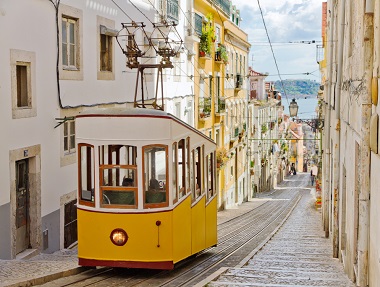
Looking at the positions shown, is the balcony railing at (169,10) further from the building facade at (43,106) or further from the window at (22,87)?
the window at (22,87)

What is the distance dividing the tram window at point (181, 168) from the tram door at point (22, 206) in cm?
352

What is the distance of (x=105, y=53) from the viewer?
17.8 metres

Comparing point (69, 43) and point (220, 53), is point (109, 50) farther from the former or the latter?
point (220, 53)

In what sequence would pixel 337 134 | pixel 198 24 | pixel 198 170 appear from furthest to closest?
1. pixel 198 24
2. pixel 337 134
3. pixel 198 170

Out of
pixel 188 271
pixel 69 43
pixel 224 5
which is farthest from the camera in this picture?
pixel 224 5

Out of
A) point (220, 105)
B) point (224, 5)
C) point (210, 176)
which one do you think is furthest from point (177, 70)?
point (210, 176)

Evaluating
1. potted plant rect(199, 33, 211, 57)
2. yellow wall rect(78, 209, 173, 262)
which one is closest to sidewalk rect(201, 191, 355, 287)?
yellow wall rect(78, 209, 173, 262)

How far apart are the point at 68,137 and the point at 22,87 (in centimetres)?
242

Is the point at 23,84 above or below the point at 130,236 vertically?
above

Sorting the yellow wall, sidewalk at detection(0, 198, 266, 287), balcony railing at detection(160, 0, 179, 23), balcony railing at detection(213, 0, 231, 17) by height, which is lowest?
sidewalk at detection(0, 198, 266, 287)

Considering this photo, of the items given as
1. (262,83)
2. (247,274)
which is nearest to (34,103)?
(247,274)

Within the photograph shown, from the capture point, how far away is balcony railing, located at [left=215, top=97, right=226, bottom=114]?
33688mm

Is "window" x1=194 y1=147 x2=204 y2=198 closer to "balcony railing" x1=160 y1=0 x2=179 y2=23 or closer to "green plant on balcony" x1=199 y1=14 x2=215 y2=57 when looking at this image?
"balcony railing" x1=160 y1=0 x2=179 y2=23

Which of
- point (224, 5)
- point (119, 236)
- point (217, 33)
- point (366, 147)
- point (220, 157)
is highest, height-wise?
point (224, 5)
